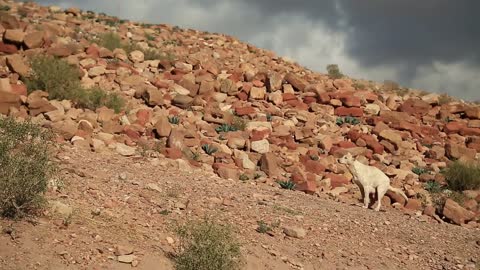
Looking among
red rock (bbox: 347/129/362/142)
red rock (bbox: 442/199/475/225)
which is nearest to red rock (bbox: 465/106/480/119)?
red rock (bbox: 347/129/362/142)

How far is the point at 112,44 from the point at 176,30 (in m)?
7.30

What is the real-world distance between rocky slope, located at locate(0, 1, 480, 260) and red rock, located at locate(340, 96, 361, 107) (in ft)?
0.13

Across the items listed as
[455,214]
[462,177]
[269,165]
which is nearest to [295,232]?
[269,165]

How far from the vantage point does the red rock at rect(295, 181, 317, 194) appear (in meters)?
11.5

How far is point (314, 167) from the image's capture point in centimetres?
1314

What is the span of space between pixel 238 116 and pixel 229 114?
2.27 ft

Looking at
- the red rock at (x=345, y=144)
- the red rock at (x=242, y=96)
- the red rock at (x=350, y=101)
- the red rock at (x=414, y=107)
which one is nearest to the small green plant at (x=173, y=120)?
the red rock at (x=242, y=96)

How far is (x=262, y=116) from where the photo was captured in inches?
613

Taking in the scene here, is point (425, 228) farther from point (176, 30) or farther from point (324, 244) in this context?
point (176, 30)

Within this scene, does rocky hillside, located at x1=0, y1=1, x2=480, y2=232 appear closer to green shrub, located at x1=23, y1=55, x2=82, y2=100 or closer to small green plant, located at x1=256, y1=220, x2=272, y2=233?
green shrub, located at x1=23, y1=55, x2=82, y2=100

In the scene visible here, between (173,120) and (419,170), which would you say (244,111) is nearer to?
(173,120)

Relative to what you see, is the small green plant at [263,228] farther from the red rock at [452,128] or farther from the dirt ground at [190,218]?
the red rock at [452,128]

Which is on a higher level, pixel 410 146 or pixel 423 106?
pixel 423 106

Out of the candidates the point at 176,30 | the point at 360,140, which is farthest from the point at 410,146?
the point at 176,30
